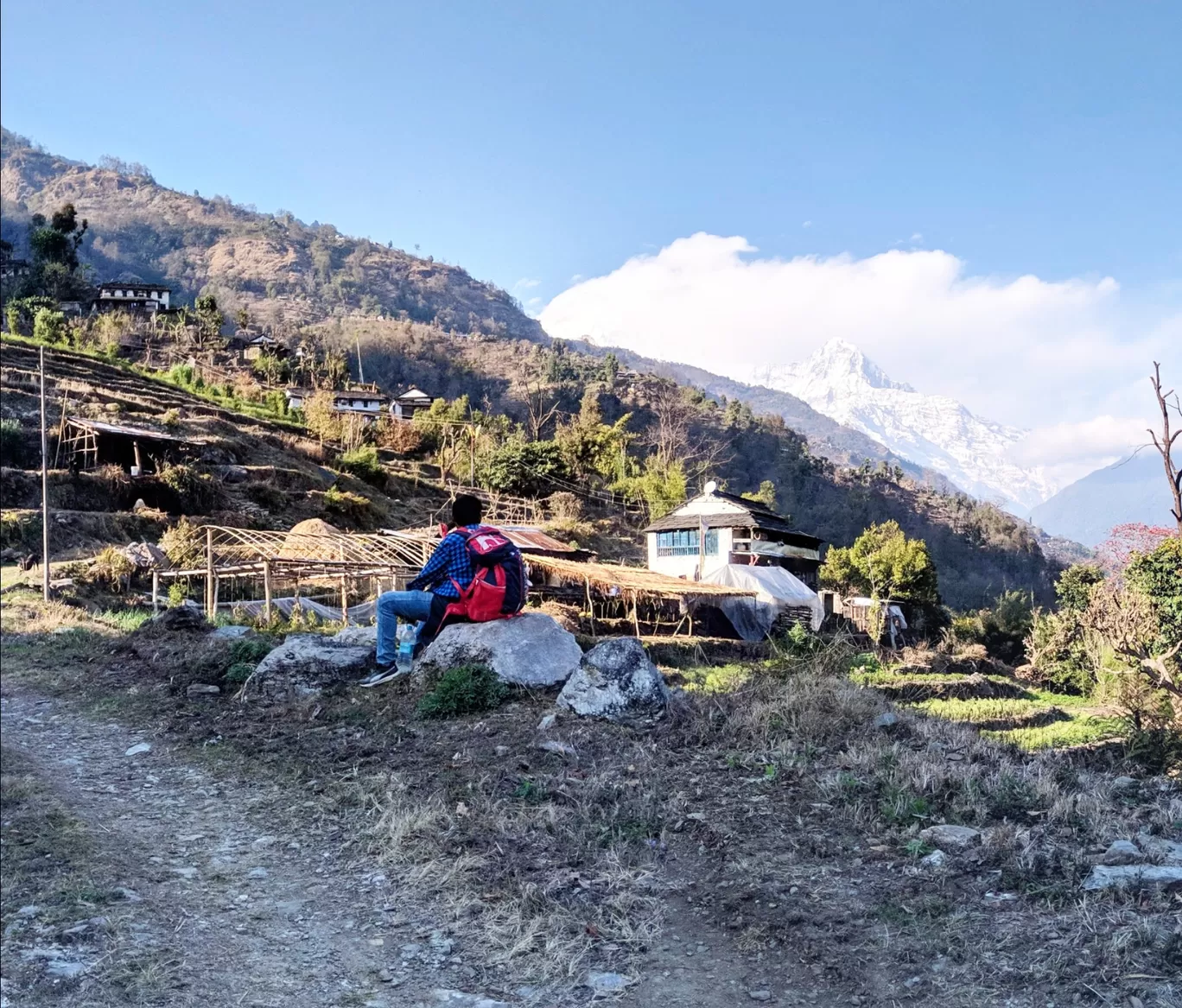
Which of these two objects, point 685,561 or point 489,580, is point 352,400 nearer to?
point 685,561

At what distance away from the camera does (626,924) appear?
3375mm

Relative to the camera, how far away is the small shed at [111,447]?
84.1ft

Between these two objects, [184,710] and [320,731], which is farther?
[184,710]

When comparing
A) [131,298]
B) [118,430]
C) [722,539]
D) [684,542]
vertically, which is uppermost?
[131,298]

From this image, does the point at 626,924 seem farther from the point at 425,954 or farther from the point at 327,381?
the point at 327,381

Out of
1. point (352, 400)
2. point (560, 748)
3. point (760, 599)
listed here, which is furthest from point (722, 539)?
point (352, 400)

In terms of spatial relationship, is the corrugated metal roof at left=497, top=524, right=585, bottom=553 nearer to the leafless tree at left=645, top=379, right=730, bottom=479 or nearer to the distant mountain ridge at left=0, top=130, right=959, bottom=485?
the leafless tree at left=645, top=379, right=730, bottom=479

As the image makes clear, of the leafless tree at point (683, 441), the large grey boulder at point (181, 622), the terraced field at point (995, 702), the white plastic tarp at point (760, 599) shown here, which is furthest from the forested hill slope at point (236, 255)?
the large grey boulder at point (181, 622)

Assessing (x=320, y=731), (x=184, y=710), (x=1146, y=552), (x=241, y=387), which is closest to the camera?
(x=320, y=731)

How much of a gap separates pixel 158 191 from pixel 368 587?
641 ft

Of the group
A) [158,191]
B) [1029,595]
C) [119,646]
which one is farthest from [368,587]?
[158,191]

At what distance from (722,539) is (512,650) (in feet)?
89.7

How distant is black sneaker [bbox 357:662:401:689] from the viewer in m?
6.76

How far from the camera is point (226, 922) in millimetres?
3641
